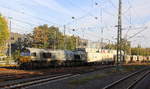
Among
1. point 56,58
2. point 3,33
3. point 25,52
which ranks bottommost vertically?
point 56,58

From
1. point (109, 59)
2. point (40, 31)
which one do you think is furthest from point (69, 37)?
point (109, 59)

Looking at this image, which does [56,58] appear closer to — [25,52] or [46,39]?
[25,52]

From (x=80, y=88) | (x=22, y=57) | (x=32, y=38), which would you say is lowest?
(x=80, y=88)

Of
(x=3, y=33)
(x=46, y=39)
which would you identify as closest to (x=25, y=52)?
(x=3, y=33)

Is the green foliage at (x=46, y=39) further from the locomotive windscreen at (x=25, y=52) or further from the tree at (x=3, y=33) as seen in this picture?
the locomotive windscreen at (x=25, y=52)

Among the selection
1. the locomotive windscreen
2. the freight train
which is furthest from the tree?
the locomotive windscreen

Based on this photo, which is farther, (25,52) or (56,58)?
(56,58)

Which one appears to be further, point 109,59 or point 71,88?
point 109,59

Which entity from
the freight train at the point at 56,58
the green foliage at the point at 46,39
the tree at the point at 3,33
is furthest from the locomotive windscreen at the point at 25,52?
the green foliage at the point at 46,39

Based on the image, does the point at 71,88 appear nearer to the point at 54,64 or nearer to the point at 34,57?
the point at 34,57

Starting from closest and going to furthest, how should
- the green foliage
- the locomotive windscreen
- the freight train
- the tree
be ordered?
the locomotive windscreen, the freight train, the tree, the green foliage

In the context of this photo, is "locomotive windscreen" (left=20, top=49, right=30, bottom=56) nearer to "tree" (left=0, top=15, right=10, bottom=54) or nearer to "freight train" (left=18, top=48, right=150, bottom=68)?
"freight train" (left=18, top=48, right=150, bottom=68)

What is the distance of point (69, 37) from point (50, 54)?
225ft

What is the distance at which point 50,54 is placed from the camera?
40.5 m
